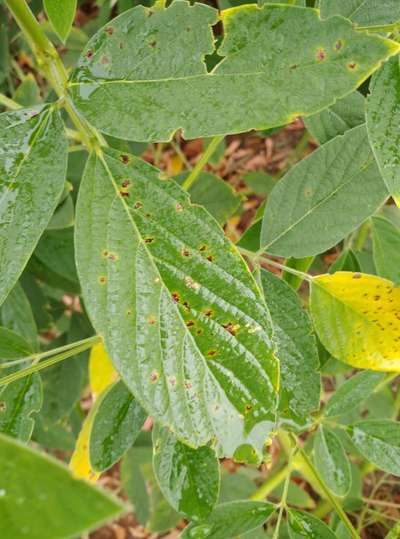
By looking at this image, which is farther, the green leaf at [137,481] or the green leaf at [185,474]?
the green leaf at [137,481]

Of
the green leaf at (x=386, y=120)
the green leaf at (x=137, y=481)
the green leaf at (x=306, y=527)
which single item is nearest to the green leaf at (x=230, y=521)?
the green leaf at (x=306, y=527)

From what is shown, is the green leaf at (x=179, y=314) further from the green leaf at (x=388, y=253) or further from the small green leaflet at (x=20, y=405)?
the green leaf at (x=388, y=253)

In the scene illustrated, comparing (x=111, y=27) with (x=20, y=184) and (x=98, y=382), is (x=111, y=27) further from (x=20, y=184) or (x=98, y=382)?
(x=98, y=382)

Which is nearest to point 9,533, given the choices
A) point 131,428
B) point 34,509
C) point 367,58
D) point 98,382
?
point 34,509

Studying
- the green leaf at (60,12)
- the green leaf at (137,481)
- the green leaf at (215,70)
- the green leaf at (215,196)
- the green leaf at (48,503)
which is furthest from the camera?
the green leaf at (137,481)

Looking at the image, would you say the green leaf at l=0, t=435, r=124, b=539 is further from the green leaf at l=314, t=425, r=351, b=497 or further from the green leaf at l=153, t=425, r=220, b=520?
the green leaf at l=314, t=425, r=351, b=497

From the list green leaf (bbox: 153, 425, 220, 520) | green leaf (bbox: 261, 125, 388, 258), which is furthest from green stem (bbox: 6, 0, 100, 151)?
green leaf (bbox: 153, 425, 220, 520)

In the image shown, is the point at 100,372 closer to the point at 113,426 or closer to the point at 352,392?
the point at 113,426
